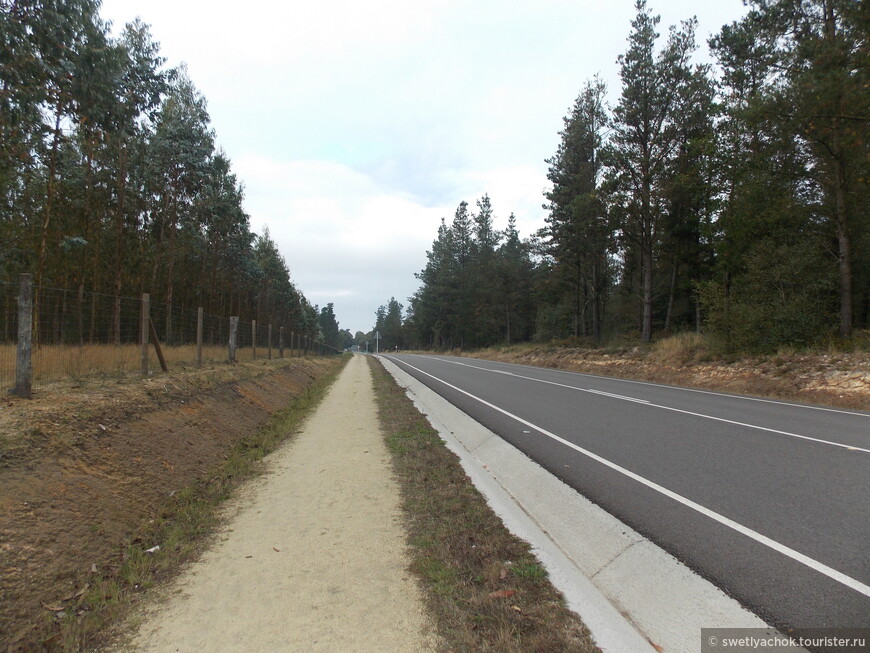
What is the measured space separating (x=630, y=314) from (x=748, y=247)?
21977 mm

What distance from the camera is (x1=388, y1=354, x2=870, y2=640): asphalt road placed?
3.05 m

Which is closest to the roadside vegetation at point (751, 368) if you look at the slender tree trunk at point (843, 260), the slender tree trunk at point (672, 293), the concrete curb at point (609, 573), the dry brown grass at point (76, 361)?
the slender tree trunk at point (843, 260)

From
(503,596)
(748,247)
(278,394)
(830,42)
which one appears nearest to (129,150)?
(278,394)

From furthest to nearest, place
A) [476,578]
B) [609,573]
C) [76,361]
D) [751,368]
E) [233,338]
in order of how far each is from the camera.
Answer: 1. [751,368]
2. [233,338]
3. [76,361]
4. [609,573]
5. [476,578]

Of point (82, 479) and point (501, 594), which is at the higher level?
point (82, 479)

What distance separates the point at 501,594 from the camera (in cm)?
295

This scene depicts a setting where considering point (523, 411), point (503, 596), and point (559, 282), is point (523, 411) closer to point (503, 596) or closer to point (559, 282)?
point (503, 596)

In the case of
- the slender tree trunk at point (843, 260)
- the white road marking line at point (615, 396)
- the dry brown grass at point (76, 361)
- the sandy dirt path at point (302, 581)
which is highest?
the slender tree trunk at point (843, 260)

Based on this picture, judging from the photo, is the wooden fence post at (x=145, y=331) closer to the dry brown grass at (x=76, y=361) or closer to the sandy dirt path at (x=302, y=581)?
the dry brown grass at (x=76, y=361)

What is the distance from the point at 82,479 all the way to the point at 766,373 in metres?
17.5

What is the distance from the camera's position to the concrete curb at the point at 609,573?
2.66 meters

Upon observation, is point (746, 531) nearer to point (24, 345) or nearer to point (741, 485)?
point (741, 485)

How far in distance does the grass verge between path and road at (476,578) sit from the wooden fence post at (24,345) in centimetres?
467

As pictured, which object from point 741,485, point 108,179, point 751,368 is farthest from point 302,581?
point 108,179
